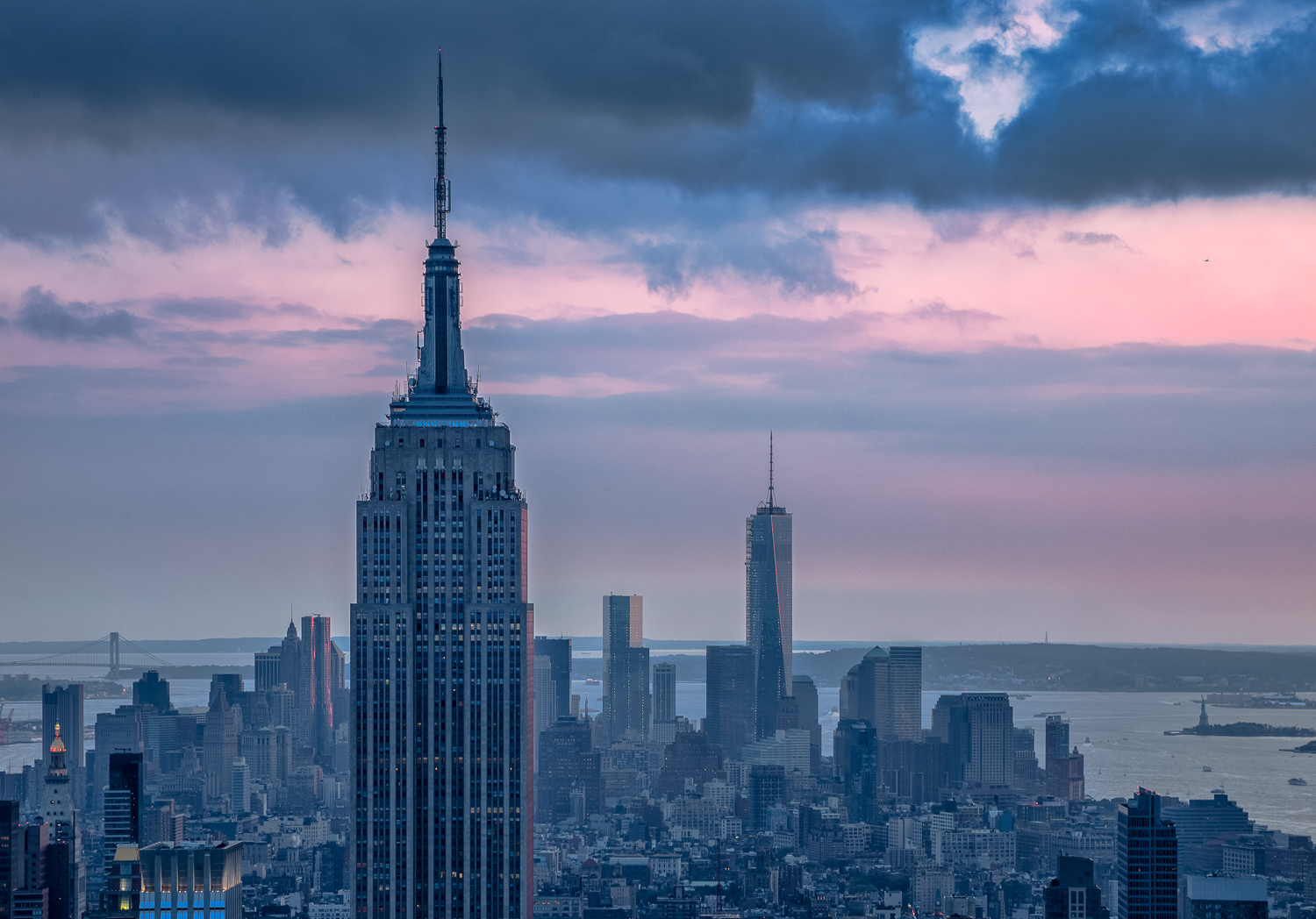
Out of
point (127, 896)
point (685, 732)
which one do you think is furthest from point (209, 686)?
point (127, 896)

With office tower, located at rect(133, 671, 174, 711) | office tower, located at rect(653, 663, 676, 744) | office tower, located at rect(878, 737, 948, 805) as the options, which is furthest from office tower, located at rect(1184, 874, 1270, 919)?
office tower, located at rect(653, 663, 676, 744)

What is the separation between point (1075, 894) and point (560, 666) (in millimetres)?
79574

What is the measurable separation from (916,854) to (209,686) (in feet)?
234

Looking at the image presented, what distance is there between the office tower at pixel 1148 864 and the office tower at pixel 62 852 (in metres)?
42.4

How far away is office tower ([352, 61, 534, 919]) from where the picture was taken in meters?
57.8

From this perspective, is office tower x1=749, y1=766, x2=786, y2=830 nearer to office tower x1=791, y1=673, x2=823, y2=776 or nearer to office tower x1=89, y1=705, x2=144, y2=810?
office tower x1=791, y1=673, x2=823, y2=776

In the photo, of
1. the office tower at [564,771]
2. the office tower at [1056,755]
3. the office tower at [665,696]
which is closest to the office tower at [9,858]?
the office tower at [564,771]

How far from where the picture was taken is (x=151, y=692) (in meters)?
166

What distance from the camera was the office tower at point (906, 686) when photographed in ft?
613

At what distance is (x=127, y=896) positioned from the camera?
231 feet

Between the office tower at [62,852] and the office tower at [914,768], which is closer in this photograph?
the office tower at [62,852]

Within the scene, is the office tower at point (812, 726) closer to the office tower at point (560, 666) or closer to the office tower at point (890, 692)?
the office tower at point (890, 692)

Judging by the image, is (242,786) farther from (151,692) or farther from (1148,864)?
(1148,864)

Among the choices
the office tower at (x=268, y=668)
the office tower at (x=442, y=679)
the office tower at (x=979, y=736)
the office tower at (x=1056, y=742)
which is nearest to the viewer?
the office tower at (x=442, y=679)
